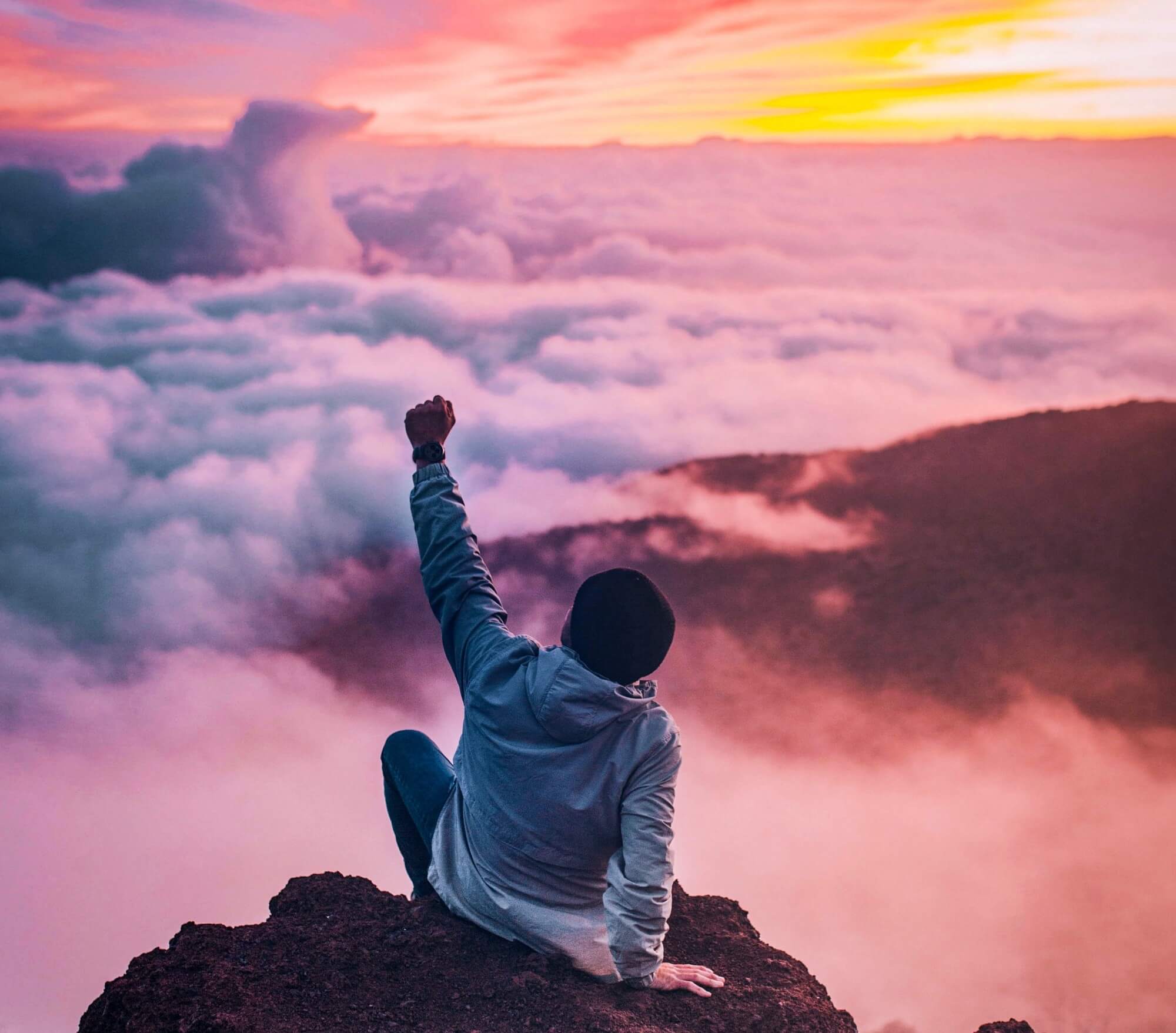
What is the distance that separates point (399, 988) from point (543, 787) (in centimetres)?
76

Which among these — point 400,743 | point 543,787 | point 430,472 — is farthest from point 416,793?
point 430,472

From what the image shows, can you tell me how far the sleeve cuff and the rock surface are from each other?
138 cm

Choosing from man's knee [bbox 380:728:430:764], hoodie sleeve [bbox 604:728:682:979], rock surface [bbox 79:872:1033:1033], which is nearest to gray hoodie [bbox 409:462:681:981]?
hoodie sleeve [bbox 604:728:682:979]

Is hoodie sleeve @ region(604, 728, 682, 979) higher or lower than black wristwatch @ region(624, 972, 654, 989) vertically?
higher

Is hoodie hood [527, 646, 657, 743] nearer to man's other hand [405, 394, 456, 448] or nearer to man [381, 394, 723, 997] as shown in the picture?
man [381, 394, 723, 997]

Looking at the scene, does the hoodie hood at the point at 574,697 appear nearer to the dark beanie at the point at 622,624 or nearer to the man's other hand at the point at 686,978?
the dark beanie at the point at 622,624

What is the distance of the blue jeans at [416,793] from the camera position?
10.8ft

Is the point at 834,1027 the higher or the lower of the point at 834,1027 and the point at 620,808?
the lower

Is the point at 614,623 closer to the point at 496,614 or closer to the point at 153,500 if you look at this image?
the point at 496,614

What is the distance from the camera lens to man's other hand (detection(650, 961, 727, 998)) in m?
2.93

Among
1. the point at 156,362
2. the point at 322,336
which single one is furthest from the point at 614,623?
the point at 322,336

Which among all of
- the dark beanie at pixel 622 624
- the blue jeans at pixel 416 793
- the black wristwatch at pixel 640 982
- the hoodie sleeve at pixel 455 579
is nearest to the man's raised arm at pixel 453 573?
the hoodie sleeve at pixel 455 579

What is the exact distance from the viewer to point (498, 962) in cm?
294

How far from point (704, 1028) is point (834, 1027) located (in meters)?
0.44
